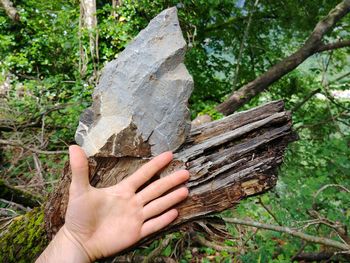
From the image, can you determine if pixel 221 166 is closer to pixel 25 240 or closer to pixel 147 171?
pixel 147 171

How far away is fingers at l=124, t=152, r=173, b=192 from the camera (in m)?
1.62

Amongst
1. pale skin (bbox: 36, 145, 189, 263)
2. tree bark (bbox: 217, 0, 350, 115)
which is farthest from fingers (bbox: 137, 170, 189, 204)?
tree bark (bbox: 217, 0, 350, 115)

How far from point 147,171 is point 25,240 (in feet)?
2.67

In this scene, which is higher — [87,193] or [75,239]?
[87,193]

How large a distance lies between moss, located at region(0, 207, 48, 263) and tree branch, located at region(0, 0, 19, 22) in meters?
5.21

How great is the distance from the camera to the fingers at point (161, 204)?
1.59 m

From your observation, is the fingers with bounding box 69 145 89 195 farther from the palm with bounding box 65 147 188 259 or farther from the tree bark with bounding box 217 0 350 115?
the tree bark with bounding box 217 0 350 115

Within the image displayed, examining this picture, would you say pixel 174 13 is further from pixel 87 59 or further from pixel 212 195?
pixel 87 59

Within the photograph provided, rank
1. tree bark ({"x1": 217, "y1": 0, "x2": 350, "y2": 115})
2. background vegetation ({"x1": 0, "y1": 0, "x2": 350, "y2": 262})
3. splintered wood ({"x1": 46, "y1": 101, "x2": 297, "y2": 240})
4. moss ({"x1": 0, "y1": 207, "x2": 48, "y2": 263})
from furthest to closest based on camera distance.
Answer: tree bark ({"x1": 217, "y1": 0, "x2": 350, "y2": 115}) < background vegetation ({"x1": 0, "y1": 0, "x2": 350, "y2": 262}) < moss ({"x1": 0, "y1": 207, "x2": 48, "y2": 263}) < splintered wood ({"x1": 46, "y1": 101, "x2": 297, "y2": 240})

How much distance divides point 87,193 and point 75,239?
225 mm

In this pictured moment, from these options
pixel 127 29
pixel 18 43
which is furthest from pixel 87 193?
pixel 18 43

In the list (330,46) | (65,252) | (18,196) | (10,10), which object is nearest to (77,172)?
(65,252)

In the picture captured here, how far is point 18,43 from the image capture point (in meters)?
6.18

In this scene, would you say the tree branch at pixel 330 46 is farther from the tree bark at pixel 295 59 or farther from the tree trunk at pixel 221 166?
the tree trunk at pixel 221 166
